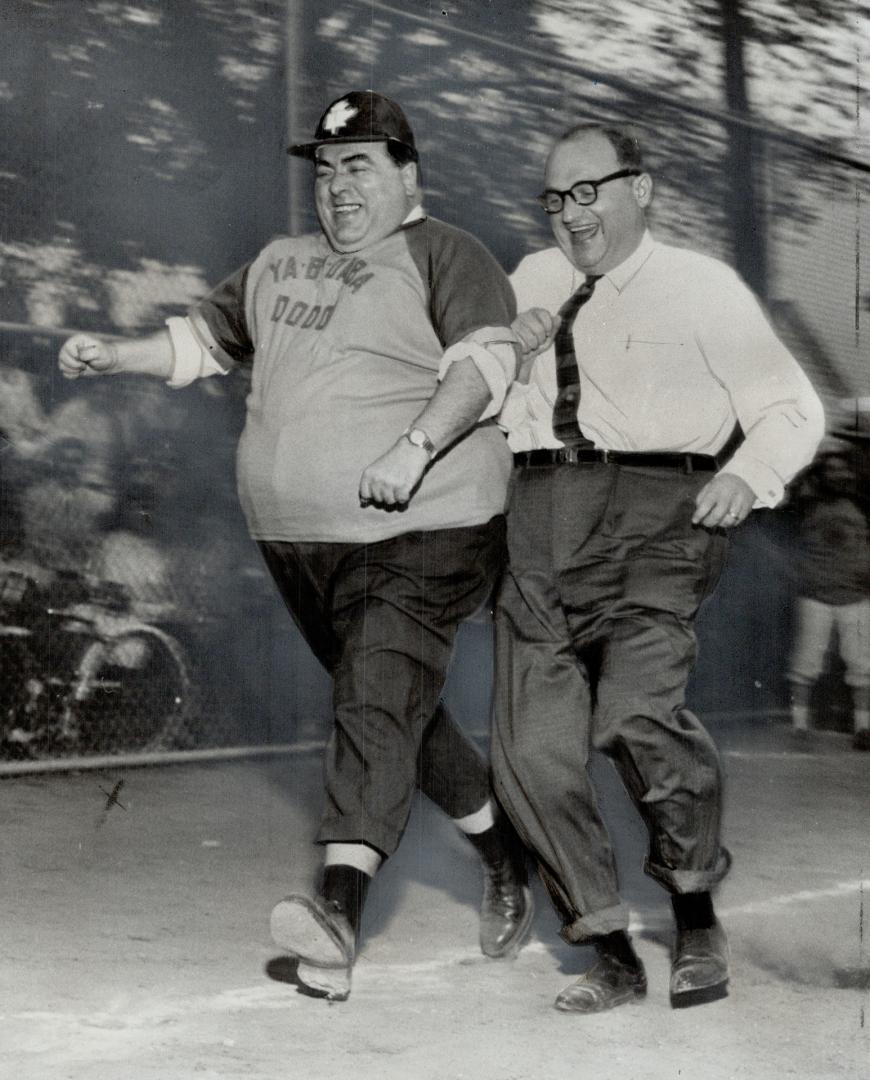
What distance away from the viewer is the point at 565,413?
10.5 feet

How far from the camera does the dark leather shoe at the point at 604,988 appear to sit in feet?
9.86

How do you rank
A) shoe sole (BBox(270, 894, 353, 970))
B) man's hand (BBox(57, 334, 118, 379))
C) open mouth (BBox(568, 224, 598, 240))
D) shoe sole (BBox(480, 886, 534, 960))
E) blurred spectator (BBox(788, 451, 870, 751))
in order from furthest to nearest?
blurred spectator (BBox(788, 451, 870, 751)) < shoe sole (BBox(480, 886, 534, 960)) < man's hand (BBox(57, 334, 118, 379)) < open mouth (BBox(568, 224, 598, 240)) < shoe sole (BBox(270, 894, 353, 970))

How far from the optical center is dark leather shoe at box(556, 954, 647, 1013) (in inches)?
118

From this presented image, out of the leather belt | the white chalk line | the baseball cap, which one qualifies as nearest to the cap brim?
the baseball cap

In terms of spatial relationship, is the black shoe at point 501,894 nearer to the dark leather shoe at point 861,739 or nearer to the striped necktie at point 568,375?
the striped necktie at point 568,375

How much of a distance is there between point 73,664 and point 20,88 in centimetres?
197

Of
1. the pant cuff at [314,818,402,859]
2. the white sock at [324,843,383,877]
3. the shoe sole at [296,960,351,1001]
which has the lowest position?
the shoe sole at [296,960,351,1001]

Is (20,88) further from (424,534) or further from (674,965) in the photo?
(674,965)

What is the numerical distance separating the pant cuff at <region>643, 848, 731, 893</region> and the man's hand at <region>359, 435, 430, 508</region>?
85cm

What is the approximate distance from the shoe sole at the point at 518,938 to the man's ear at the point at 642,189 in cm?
145

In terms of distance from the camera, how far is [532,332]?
324 centimetres

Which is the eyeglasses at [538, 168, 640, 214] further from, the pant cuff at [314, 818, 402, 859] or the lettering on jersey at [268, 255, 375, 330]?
the pant cuff at [314, 818, 402, 859]

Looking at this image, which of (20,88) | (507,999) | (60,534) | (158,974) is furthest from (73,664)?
(507,999)

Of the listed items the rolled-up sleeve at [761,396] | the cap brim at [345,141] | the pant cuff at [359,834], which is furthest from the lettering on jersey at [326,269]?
the pant cuff at [359,834]
